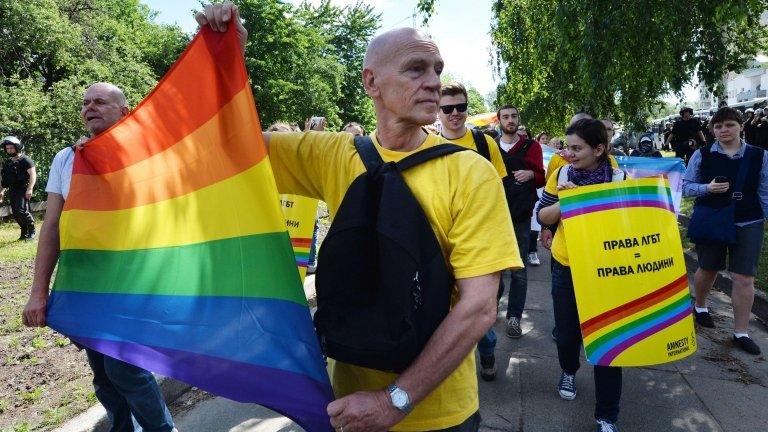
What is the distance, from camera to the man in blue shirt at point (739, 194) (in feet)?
13.5

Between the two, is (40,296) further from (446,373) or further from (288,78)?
(288,78)

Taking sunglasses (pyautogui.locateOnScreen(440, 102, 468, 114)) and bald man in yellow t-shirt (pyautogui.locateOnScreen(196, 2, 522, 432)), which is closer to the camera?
bald man in yellow t-shirt (pyautogui.locateOnScreen(196, 2, 522, 432))

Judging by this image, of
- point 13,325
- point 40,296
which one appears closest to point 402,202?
point 40,296

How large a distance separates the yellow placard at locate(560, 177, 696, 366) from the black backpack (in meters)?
1.87

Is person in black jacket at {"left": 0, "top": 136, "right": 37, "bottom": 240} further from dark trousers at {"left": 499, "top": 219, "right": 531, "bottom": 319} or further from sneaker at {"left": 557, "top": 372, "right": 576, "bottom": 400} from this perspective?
sneaker at {"left": 557, "top": 372, "right": 576, "bottom": 400}

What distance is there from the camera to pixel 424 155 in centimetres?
151

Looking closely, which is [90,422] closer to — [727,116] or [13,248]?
[727,116]

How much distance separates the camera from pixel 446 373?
137cm

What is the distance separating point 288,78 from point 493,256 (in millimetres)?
27257

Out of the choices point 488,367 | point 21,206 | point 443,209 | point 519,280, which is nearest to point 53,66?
point 21,206

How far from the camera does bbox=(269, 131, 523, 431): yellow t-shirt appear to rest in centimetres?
142

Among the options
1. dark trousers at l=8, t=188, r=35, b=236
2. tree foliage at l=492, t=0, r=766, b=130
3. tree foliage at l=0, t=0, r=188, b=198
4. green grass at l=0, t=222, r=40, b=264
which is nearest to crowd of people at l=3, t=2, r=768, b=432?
tree foliage at l=492, t=0, r=766, b=130

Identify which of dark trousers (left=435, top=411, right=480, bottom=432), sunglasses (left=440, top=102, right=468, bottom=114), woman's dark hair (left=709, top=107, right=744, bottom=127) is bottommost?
dark trousers (left=435, top=411, right=480, bottom=432)

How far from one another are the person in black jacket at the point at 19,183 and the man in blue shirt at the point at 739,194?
10.7 metres
